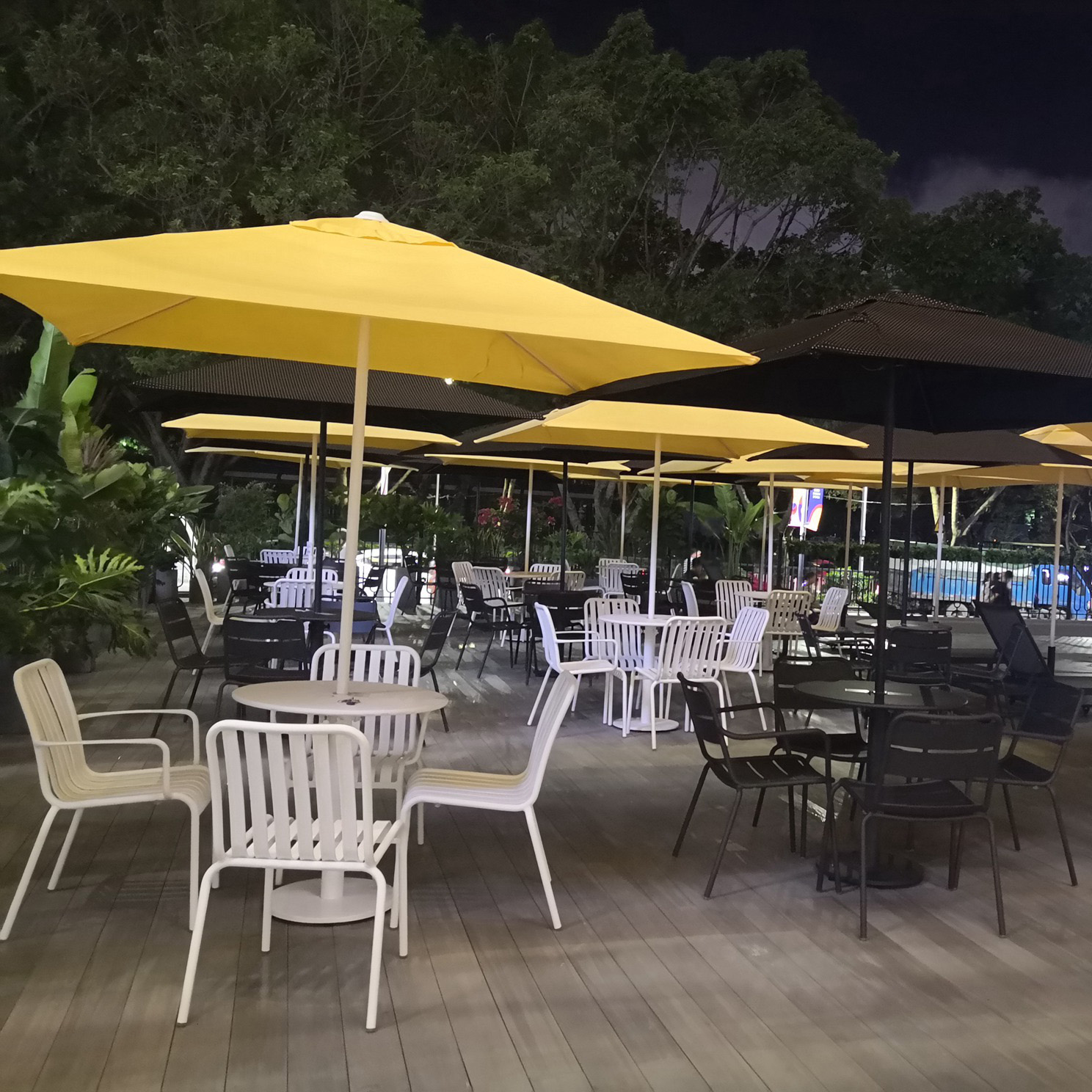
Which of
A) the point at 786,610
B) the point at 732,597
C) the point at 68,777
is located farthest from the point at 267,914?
the point at 732,597

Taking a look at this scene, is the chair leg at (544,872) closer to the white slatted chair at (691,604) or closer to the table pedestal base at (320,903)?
the table pedestal base at (320,903)

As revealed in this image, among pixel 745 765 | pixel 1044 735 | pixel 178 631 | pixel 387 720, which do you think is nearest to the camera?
pixel 387 720

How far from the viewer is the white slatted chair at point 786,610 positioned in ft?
37.3

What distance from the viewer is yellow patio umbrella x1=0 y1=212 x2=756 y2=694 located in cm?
359

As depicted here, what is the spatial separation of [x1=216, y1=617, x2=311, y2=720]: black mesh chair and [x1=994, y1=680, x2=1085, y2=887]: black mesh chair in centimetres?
390

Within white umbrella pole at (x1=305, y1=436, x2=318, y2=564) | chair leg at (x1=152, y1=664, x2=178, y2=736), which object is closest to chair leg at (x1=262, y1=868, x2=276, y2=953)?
chair leg at (x1=152, y1=664, x2=178, y2=736)

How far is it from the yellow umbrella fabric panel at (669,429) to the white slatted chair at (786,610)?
7.65 ft

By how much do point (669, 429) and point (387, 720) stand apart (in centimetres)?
382

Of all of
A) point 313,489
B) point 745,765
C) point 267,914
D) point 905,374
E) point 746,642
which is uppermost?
point 905,374

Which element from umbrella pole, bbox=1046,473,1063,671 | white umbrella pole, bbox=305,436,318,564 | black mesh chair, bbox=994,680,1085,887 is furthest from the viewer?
umbrella pole, bbox=1046,473,1063,671

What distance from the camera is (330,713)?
406 cm

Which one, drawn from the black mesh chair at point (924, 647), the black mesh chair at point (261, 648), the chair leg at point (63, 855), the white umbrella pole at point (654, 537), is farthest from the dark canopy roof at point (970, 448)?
the chair leg at point (63, 855)

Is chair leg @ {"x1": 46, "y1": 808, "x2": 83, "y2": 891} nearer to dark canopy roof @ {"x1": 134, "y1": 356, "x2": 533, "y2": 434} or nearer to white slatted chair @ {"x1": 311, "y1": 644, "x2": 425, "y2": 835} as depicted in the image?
white slatted chair @ {"x1": 311, "y1": 644, "x2": 425, "y2": 835}

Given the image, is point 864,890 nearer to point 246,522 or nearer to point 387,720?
point 387,720
